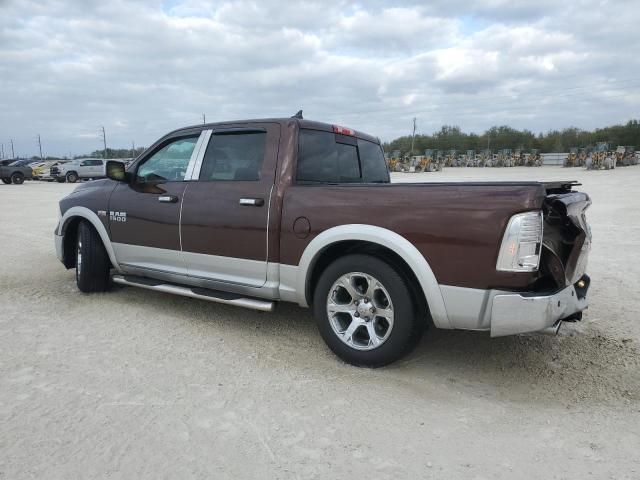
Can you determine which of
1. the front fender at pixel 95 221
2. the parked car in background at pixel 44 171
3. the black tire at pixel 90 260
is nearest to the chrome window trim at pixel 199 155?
the front fender at pixel 95 221

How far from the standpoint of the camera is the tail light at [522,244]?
114 inches

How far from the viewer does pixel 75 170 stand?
32.4 m

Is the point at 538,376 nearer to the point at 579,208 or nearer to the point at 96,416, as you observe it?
the point at 579,208

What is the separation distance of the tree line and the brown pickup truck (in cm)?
5531

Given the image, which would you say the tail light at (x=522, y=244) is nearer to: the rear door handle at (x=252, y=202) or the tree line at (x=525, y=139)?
the rear door handle at (x=252, y=202)

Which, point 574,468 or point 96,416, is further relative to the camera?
point 96,416

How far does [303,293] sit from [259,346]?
0.62 metres

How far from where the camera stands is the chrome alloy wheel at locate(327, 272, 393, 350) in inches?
138

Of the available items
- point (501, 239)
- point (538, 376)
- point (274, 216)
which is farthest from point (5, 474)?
point (538, 376)

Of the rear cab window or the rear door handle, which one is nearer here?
the rear door handle

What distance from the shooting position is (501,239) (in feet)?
9.66

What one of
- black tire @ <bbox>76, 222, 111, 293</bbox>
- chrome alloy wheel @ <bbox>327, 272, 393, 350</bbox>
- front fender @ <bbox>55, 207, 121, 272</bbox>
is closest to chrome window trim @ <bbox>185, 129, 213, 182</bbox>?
front fender @ <bbox>55, 207, 121, 272</bbox>

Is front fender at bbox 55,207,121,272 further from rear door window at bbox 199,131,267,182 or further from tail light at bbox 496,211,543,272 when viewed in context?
tail light at bbox 496,211,543,272

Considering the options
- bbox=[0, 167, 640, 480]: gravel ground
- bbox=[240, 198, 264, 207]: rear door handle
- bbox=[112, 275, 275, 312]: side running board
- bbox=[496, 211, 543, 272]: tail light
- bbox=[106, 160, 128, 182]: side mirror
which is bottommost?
bbox=[0, 167, 640, 480]: gravel ground
